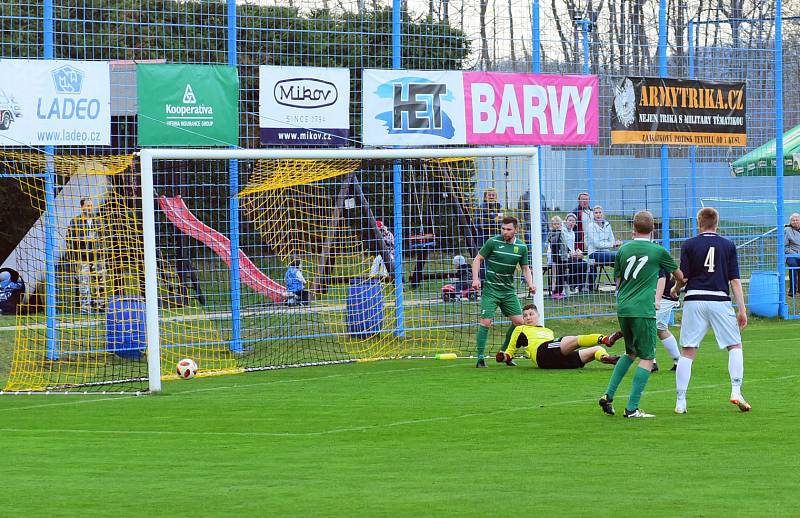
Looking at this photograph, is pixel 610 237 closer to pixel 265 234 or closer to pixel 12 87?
pixel 265 234

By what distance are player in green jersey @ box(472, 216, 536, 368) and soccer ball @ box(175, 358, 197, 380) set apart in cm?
379

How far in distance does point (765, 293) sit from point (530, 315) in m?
8.36

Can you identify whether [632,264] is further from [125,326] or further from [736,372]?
[125,326]

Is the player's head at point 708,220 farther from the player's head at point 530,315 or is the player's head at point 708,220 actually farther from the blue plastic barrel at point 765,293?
the blue plastic barrel at point 765,293

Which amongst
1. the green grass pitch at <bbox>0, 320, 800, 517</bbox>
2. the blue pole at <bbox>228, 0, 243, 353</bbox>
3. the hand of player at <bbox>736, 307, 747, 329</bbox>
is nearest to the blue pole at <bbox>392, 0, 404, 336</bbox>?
the blue pole at <bbox>228, 0, 243, 353</bbox>

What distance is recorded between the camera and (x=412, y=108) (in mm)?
19500

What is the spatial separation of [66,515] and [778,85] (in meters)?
19.5

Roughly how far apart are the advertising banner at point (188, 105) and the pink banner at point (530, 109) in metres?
4.03

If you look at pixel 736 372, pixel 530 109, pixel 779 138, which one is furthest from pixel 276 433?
pixel 779 138

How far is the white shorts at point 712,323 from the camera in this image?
11742 millimetres

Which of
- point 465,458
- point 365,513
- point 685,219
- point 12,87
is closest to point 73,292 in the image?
point 12,87

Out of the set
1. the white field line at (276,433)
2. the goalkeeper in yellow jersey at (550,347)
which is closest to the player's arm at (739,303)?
the white field line at (276,433)

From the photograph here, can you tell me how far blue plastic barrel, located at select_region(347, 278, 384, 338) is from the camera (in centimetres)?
1897

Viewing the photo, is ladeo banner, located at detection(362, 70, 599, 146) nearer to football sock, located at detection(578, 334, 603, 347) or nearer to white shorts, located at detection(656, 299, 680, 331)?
white shorts, located at detection(656, 299, 680, 331)
